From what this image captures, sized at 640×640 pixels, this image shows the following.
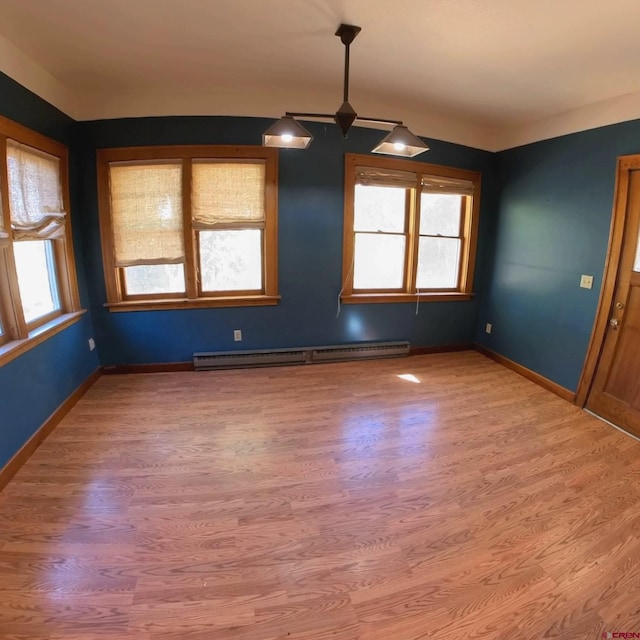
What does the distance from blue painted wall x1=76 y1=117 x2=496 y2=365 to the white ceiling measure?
7.2 inches

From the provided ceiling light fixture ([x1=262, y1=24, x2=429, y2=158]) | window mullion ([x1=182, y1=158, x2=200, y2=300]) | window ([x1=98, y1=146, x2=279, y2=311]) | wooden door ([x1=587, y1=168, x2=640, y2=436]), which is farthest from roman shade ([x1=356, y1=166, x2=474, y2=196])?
window mullion ([x1=182, y1=158, x2=200, y2=300])

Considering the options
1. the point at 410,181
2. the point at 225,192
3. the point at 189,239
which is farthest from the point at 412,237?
the point at 189,239

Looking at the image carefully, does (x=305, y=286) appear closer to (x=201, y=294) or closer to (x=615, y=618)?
(x=201, y=294)

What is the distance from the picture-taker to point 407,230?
3689 mm

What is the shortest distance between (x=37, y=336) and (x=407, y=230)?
3.46 meters

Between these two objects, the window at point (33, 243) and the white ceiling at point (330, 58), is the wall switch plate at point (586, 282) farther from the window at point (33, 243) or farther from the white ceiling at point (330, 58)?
the window at point (33, 243)

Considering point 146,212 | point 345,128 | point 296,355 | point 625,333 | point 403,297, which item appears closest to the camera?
point 345,128

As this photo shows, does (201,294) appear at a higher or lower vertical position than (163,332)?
higher

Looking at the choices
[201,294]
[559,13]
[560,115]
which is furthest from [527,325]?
[201,294]

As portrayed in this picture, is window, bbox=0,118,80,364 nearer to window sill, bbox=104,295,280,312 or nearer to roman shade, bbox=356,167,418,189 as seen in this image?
window sill, bbox=104,295,280,312

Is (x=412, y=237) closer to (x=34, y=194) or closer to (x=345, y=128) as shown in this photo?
(x=345, y=128)

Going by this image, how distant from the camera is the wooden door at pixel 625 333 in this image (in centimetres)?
257

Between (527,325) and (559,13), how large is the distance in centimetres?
262

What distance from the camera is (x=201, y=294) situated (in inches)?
132
